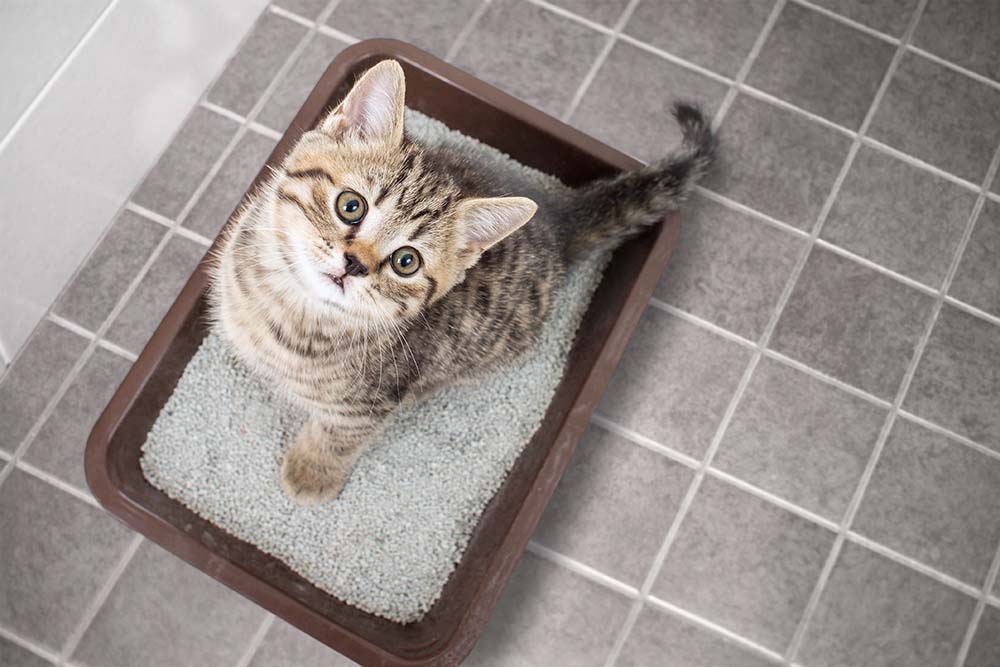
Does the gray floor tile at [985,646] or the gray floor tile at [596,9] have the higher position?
the gray floor tile at [596,9]

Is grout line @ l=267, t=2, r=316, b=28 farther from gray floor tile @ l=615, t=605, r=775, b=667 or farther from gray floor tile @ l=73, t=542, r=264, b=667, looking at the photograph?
gray floor tile @ l=615, t=605, r=775, b=667

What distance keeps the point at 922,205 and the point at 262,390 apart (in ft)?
4.23

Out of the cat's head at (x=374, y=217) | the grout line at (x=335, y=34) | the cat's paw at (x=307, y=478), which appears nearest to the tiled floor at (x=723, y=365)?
the grout line at (x=335, y=34)

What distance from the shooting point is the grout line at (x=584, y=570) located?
1.50m

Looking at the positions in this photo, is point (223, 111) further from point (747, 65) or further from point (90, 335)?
point (747, 65)

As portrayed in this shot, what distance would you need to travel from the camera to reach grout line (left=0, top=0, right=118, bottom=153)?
4.08 ft

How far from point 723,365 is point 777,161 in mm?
428

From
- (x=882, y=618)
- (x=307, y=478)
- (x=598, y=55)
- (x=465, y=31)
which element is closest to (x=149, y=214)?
(x=307, y=478)

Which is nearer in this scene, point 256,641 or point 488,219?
point 488,219

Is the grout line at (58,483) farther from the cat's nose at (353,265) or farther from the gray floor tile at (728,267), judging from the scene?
the gray floor tile at (728,267)

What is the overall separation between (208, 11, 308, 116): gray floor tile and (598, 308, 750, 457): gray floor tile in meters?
0.85

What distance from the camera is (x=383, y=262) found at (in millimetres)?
1046

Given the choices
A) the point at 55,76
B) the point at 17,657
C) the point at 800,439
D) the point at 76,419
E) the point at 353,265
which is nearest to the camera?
the point at 353,265

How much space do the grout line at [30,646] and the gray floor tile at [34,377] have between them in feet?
0.95
